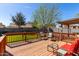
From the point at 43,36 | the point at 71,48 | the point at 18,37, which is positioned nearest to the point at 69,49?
the point at 71,48

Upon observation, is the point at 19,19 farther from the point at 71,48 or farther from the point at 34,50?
the point at 71,48

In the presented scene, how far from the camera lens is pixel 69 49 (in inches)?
138

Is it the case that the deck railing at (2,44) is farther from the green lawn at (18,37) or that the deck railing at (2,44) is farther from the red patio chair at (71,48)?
the red patio chair at (71,48)

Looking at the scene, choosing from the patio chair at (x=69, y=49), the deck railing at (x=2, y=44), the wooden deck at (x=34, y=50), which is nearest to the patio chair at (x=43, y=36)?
the wooden deck at (x=34, y=50)

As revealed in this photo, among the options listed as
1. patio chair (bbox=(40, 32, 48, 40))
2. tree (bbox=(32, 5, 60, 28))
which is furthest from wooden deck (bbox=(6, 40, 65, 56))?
tree (bbox=(32, 5, 60, 28))

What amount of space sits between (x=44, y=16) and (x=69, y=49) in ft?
2.24

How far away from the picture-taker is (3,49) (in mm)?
3518

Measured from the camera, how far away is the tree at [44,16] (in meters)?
3.59

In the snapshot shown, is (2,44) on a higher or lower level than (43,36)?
lower

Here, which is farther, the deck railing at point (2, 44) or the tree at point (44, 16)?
the tree at point (44, 16)

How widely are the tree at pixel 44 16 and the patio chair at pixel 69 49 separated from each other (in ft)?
1.40

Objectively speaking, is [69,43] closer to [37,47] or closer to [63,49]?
[63,49]

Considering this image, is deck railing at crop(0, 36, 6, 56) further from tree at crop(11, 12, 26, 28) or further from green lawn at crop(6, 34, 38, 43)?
tree at crop(11, 12, 26, 28)

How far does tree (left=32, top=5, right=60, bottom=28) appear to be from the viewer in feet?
11.8
